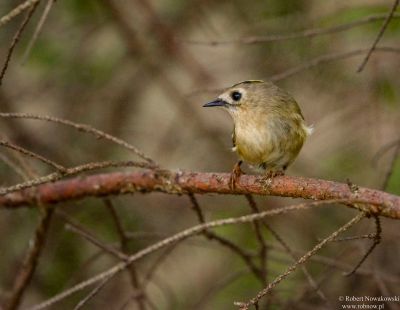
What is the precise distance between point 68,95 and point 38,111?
883 millimetres

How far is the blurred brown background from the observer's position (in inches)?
176

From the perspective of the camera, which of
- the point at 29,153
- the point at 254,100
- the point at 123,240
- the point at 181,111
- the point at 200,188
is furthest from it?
the point at 181,111

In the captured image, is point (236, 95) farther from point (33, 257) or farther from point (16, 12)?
point (16, 12)

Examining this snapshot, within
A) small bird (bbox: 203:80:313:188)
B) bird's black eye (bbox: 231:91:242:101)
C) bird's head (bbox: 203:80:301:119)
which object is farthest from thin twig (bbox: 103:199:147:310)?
bird's black eye (bbox: 231:91:242:101)

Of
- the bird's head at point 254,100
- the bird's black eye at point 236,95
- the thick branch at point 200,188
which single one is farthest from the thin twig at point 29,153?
the bird's black eye at point 236,95

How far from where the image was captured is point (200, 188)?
2672 millimetres

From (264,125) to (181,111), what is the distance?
2.42 m

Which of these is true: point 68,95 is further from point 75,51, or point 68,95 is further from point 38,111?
point 38,111

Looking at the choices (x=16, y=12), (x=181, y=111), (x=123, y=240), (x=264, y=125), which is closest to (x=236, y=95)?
(x=264, y=125)

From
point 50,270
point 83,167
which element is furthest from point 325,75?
point 83,167

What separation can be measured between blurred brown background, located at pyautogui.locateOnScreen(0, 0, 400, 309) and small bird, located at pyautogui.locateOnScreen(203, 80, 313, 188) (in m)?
0.71

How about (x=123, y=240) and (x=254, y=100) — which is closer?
(x=123, y=240)

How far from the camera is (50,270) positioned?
4609 mm

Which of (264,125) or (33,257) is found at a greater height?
(264,125)
